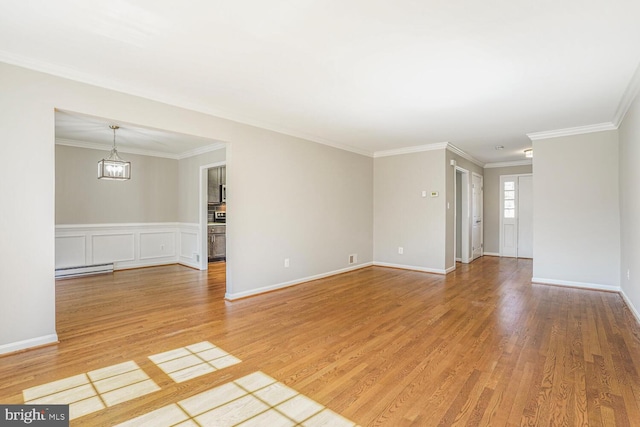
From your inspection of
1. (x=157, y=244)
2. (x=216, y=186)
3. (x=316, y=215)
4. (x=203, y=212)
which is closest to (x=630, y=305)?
(x=316, y=215)

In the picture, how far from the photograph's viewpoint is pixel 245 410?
183 cm

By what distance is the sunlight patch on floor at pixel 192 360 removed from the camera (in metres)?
2.27

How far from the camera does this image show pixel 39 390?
2.02 meters

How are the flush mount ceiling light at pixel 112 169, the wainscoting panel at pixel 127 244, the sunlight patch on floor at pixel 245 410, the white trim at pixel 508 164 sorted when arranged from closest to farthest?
1. the sunlight patch on floor at pixel 245 410
2. the flush mount ceiling light at pixel 112 169
3. the wainscoting panel at pixel 127 244
4. the white trim at pixel 508 164

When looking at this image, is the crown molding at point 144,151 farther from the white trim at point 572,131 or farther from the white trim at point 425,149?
the white trim at point 572,131

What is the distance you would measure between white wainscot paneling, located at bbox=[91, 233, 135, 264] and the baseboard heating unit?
15cm

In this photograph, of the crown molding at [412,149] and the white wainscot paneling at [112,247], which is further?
the white wainscot paneling at [112,247]

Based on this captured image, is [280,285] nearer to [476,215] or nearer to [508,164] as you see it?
[476,215]

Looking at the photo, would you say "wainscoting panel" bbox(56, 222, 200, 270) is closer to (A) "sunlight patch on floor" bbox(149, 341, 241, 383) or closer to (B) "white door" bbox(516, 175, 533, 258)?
(A) "sunlight patch on floor" bbox(149, 341, 241, 383)

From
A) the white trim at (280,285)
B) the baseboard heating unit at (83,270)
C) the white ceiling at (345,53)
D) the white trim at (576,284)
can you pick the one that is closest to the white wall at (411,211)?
the white trim at (280,285)

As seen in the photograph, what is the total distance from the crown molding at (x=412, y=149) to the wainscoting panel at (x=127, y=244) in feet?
13.1

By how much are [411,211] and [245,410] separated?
498 cm

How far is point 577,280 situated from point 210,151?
6367mm

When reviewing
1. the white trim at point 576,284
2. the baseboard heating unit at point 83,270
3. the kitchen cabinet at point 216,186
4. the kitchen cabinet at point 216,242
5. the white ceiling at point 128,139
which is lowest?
the white trim at point 576,284
